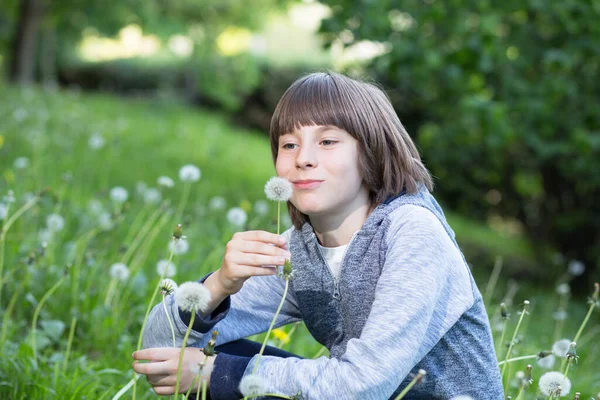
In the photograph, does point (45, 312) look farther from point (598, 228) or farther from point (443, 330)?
point (598, 228)

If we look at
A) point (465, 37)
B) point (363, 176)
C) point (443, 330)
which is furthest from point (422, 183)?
point (465, 37)

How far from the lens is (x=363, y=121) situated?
1659 millimetres

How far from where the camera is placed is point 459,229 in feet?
29.6

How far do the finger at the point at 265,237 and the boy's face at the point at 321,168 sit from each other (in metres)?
0.20

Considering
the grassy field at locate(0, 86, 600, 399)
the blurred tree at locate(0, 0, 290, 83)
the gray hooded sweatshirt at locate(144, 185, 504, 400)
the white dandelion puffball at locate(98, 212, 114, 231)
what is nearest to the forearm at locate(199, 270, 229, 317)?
the gray hooded sweatshirt at locate(144, 185, 504, 400)

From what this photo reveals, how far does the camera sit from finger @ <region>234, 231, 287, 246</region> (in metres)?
1.42

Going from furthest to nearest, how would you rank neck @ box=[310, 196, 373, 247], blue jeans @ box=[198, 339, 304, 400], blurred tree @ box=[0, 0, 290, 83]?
1. blurred tree @ box=[0, 0, 290, 83]
2. blue jeans @ box=[198, 339, 304, 400]
3. neck @ box=[310, 196, 373, 247]

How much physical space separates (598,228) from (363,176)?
5896 mm

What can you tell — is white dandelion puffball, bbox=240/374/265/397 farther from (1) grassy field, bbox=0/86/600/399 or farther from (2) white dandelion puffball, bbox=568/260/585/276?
(2) white dandelion puffball, bbox=568/260/585/276

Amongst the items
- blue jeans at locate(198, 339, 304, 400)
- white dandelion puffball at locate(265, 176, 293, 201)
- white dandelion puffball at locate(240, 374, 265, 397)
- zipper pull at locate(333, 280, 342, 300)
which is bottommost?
blue jeans at locate(198, 339, 304, 400)

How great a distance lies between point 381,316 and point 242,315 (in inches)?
22.7

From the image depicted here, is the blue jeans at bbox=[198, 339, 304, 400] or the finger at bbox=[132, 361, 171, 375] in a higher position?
the finger at bbox=[132, 361, 171, 375]

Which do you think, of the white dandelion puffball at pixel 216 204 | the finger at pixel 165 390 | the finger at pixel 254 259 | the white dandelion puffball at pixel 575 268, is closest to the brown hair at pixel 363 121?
the finger at pixel 254 259

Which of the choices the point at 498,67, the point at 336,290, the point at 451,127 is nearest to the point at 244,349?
the point at 336,290
